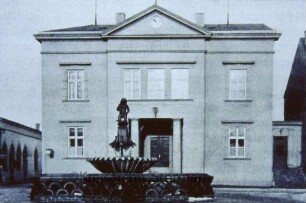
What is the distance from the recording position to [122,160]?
17.8 m

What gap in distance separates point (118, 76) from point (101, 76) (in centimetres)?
106

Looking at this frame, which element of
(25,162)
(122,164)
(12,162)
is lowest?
(25,162)

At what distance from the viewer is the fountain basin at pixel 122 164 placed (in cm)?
1781

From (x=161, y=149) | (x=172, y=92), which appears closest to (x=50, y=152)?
(x=161, y=149)

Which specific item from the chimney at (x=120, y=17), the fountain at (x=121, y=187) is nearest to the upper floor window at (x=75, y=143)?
the chimney at (x=120, y=17)

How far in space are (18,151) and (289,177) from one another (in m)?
21.1

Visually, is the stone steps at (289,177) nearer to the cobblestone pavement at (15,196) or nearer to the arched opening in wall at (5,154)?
the cobblestone pavement at (15,196)

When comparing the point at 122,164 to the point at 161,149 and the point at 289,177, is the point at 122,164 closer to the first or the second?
the point at 161,149

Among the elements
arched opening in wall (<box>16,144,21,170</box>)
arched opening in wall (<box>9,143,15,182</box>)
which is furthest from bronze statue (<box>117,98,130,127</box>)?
arched opening in wall (<box>16,144,21,170</box>)

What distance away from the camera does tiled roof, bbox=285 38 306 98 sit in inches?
1606

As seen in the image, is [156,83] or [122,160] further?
[156,83]

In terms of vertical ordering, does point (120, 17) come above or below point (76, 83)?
above

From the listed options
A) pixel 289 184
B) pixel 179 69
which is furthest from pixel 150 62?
pixel 289 184

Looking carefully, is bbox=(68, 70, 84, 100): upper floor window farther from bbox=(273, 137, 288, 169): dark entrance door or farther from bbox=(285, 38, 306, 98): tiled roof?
bbox=(285, 38, 306, 98): tiled roof
